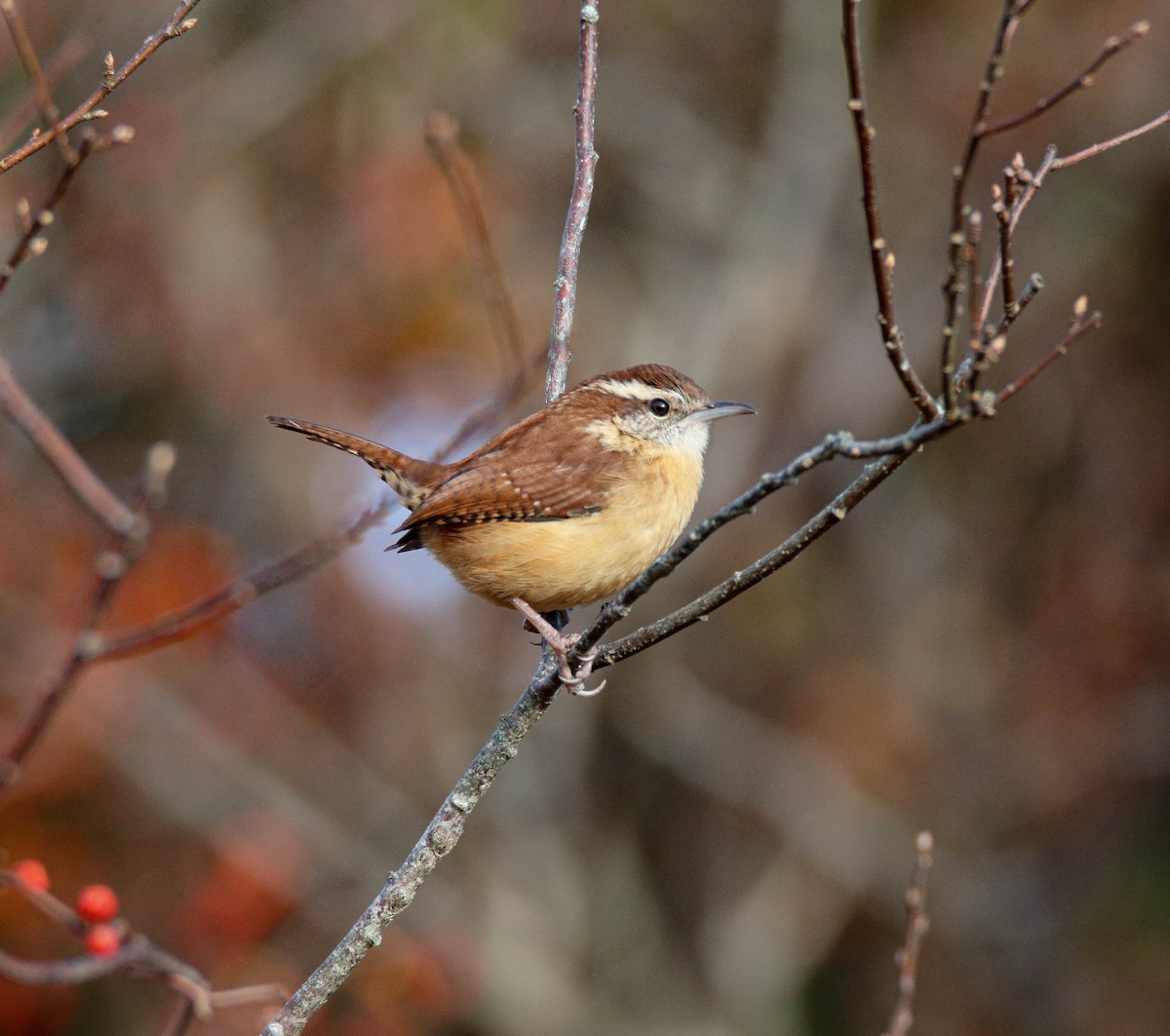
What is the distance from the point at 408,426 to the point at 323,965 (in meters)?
7.94

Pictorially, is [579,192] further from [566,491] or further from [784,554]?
[784,554]

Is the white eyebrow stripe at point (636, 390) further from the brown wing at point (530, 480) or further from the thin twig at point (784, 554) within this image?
the thin twig at point (784, 554)

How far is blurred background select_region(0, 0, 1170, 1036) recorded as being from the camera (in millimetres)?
9727

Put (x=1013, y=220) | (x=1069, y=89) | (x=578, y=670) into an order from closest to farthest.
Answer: (x=1069, y=89) → (x=1013, y=220) → (x=578, y=670)

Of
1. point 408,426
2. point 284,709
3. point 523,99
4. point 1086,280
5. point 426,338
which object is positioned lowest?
point 284,709

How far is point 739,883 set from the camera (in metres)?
11.2

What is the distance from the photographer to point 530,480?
14.2 ft

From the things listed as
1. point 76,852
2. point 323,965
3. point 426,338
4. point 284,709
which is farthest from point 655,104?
point 323,965

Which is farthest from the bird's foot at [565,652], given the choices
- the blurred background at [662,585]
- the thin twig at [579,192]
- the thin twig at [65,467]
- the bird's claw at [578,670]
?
the blurred background at [662,585]

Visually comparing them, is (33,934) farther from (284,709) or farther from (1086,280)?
(1086,280)

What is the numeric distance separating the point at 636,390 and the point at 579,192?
104 cm

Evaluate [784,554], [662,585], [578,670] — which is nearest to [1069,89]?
[784,554]

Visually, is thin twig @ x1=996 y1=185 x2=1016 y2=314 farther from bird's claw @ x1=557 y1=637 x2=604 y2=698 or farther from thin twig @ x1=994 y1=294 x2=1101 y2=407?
bird's claw @ x1=557 y1=637 x2=604 y2=698

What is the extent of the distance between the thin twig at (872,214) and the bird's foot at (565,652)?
3.54 ft
